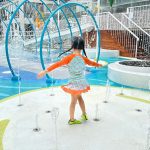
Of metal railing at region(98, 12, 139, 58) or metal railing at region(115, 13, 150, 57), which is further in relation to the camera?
metal railing at region(98, 12, 139, 58)

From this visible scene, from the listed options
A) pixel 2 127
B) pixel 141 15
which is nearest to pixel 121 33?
pixel 141 15

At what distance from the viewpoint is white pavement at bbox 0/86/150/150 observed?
3141 mm

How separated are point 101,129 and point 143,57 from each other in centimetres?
962

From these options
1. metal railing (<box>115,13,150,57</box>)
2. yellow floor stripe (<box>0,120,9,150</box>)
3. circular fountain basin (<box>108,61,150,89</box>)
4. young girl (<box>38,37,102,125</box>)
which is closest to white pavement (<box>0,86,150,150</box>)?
yellow floor stripe (<box>0,120,9,150</box>)

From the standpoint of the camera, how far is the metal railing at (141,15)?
520 inches

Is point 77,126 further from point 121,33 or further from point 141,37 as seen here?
point 121,33

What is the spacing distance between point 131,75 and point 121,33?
7682 millimetres

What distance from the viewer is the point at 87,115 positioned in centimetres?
417

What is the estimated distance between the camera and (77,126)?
12.1 ft

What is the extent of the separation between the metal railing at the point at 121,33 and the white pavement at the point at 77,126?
319 inches

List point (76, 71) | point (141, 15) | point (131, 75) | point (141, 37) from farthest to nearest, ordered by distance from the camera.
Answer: point (141, 15), point (141, 37), point (131, 75), point (76, 71)

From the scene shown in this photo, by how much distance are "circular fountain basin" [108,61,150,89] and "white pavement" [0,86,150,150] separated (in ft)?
A: 3.60

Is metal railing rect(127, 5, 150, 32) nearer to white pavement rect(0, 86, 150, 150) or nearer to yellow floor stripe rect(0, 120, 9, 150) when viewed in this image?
white pavement rect(0, 86, 150, 150)

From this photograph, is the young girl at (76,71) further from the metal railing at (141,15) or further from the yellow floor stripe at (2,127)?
the metal railing at (141,15)
